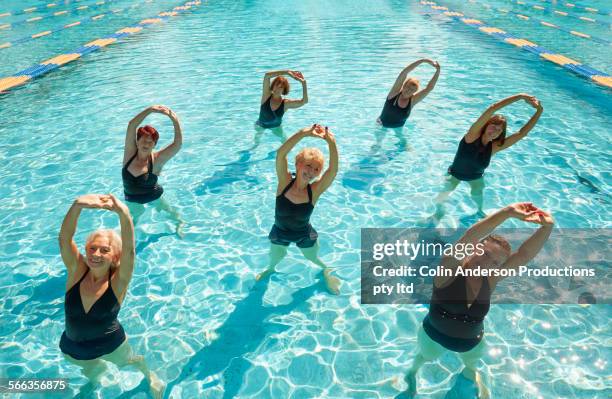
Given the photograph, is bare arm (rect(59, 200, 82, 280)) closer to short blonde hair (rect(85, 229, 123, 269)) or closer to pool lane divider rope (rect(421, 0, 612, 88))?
short blonde hair (rect(85, 229, 123, 269))

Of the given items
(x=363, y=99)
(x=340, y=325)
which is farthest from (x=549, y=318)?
(x=363, y=99)

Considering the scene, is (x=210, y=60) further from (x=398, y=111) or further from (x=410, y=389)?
(x=410, y=389)

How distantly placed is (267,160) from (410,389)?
5.34 meters

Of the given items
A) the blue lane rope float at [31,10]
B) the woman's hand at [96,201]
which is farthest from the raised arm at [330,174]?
the blue lane rope float at [31,10]

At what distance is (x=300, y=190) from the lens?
4.45m

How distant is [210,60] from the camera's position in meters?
Result: 15.4

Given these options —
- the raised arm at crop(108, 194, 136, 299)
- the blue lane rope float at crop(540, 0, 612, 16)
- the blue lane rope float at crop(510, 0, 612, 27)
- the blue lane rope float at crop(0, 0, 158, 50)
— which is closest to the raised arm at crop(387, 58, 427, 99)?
the raised arm at crop(108, 194, 136, 299)

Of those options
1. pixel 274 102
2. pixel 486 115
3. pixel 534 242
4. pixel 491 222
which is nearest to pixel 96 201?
pixel 491 222

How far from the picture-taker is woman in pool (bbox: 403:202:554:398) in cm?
293

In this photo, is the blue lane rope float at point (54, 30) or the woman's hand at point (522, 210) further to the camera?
the blue lane rope float at point (54, 30)

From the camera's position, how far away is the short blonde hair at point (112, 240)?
10.2 feet

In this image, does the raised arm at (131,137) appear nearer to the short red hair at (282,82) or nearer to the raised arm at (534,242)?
the short red hair at (282,82)

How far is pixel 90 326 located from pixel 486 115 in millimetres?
5191

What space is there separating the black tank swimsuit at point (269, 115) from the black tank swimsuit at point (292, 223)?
4389 millimetres
